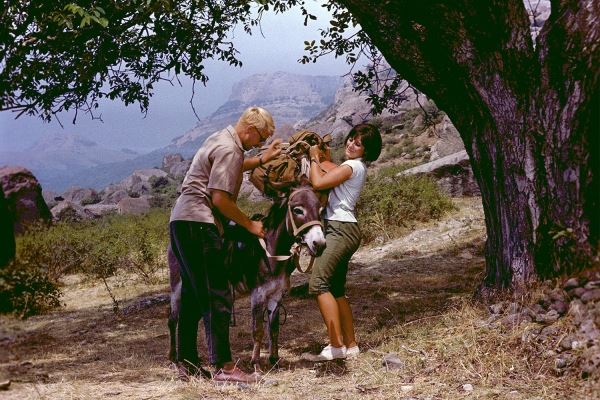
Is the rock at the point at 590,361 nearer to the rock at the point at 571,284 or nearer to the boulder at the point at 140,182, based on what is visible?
the rock at the point at 571,284

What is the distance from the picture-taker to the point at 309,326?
23.2 feet

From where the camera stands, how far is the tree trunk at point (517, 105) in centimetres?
530

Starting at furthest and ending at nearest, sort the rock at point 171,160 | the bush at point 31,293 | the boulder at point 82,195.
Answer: the rock at point 171,160
the boulder at point 82,195
the bush at point 31,293

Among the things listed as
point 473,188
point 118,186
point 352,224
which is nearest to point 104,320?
point 352,224

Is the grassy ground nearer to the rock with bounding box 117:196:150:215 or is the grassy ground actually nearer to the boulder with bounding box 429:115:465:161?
the boulder with bounding box 429:115:465:161

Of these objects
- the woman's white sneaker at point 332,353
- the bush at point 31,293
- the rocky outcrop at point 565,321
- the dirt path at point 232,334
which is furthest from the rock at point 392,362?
the bush at point 31,293

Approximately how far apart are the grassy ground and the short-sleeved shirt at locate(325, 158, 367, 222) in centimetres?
128

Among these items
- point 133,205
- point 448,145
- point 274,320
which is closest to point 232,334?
point 274,320

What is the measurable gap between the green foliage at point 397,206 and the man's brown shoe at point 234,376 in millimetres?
8612

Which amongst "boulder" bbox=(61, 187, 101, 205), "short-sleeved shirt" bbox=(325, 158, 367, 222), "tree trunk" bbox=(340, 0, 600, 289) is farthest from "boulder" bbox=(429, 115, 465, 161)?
"boulder" bbox=(61, 187, 101, 205)

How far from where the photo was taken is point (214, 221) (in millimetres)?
4906

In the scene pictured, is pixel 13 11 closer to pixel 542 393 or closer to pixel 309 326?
pixel 309 326

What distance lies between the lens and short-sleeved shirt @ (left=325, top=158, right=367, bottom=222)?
17.6 feet

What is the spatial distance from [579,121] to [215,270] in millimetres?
3409
